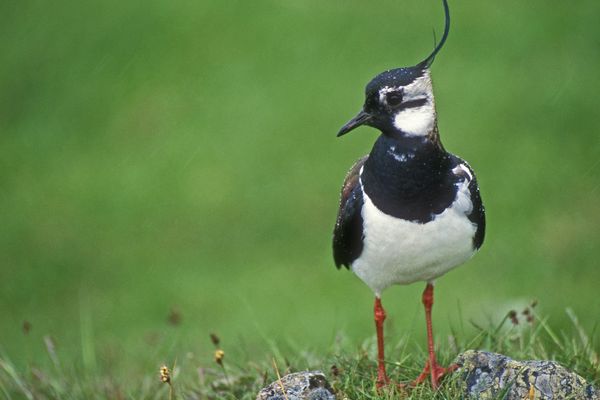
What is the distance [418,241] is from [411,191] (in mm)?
241

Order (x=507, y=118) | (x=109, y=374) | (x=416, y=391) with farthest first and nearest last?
(x=507, y=118)
(x=109, y=374)
(x=416, y=391)

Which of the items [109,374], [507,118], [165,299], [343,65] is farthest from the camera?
[343,65]

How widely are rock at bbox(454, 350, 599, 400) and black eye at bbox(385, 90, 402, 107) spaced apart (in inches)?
50.4

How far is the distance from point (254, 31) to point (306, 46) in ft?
2.00

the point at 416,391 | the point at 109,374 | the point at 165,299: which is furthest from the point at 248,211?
the point at 416,391

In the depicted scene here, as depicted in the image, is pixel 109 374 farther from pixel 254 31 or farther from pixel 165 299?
pixel 254 31

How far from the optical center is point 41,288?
29.7 ft

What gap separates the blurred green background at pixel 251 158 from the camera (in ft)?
28.0

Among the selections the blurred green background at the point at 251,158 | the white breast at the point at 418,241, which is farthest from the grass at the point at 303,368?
the blurred green background at the point at 251,158

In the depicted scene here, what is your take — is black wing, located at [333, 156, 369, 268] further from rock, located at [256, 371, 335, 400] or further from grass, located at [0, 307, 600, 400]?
rock, located at [256, 371, 335, 400]

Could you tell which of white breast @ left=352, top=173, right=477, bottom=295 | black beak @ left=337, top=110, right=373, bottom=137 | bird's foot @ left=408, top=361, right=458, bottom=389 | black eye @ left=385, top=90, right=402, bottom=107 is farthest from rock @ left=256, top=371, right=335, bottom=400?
black eye @ left=385, top=90, right=402, bottom=107

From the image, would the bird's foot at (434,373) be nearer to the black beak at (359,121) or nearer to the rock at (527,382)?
the rock at (527,382)

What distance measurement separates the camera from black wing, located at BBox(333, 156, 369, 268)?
4.82 meters

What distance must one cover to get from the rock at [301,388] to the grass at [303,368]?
202 mm
